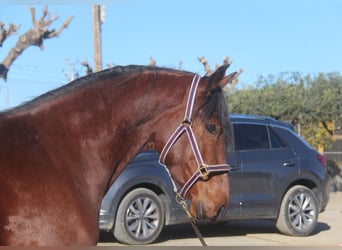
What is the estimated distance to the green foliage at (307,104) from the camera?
18.7 m

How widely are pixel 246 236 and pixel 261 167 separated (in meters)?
1.29

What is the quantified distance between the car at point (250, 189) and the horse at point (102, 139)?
482 centimetres

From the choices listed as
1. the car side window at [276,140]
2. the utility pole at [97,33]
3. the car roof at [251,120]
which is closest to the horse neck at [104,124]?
the car roof at [251,120]

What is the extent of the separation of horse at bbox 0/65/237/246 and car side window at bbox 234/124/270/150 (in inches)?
→ 226

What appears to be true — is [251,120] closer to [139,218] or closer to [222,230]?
[222,230]

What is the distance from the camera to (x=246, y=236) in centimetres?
928

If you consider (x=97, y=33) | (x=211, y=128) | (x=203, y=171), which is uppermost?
(x=97, y=33)

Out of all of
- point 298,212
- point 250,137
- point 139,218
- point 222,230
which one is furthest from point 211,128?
point 222,230

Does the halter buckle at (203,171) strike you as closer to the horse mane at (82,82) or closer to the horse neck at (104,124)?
the horse neck at (104,124)

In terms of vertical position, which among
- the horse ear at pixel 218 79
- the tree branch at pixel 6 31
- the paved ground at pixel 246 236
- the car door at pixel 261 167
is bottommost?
the paved ground at pixel 246 236

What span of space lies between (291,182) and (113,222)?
3.31m

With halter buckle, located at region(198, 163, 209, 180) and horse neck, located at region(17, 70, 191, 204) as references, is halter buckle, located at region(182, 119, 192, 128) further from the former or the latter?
halter buckle, located at region(198, 163, 209, 180)

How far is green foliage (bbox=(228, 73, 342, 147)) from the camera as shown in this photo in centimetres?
1866

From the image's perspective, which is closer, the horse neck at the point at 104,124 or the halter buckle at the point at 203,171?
the horse neck at the point at 104,124
